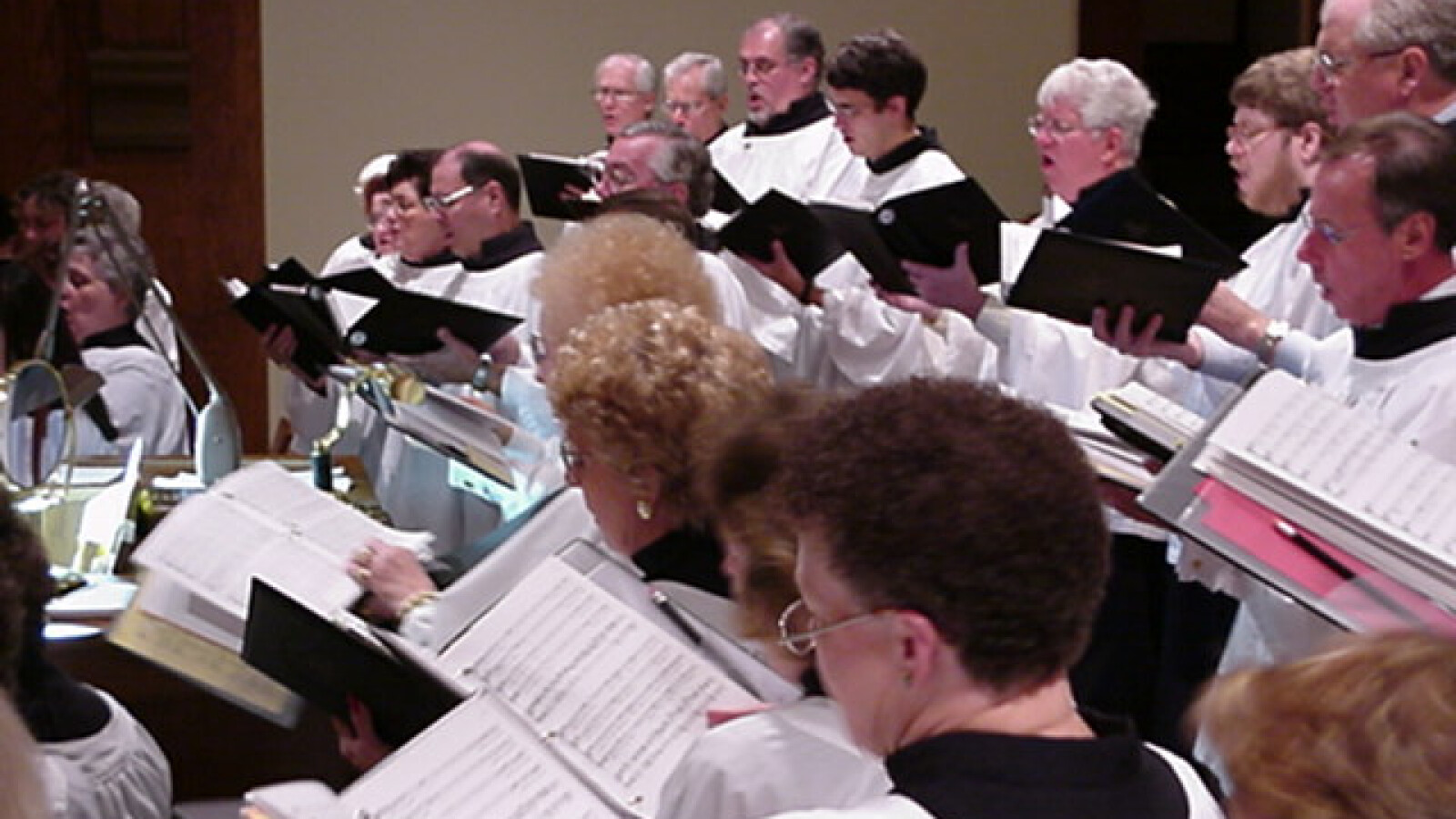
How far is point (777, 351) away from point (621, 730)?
11.6ft

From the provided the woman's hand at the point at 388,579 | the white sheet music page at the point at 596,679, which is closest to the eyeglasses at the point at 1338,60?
the woman's hand at the point at 388,579

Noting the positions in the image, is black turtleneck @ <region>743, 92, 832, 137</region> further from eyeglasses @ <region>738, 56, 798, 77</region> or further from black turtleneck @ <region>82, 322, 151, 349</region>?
black turtleneck @ <region>82, 322, 151, 349</region>

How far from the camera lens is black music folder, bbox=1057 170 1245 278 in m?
4.41

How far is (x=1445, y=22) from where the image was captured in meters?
4.09

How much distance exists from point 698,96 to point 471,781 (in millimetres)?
6899

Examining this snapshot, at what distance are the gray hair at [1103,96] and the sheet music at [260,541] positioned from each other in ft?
9.24

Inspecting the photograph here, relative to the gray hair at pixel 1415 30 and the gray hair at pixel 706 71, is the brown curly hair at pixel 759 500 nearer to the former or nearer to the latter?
the gray hair at pixel 1415 30

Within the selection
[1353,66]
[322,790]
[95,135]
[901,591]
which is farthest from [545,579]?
[95,135]

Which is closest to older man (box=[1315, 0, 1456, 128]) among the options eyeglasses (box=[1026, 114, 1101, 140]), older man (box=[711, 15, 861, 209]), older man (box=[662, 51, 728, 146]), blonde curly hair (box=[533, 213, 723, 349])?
blonde curly hair (box=[533, 213, 723, 349])

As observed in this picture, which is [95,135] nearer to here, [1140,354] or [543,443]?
[543,443]

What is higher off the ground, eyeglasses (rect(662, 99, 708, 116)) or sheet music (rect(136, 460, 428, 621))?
sheet music (rect(136, 460, 428, 621))

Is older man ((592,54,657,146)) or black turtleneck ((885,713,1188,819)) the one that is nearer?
A: black turtleneck ((885,713,1188,819))

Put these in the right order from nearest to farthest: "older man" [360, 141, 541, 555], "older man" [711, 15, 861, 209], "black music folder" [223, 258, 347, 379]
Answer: "black music folder" [223, 258, 347, 379] → "older man" [360, 141, 541, 555] → "older man" [711, 15, 861, 209]

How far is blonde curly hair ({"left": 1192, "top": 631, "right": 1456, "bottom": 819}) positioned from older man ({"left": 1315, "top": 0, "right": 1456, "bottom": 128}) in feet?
9.06
